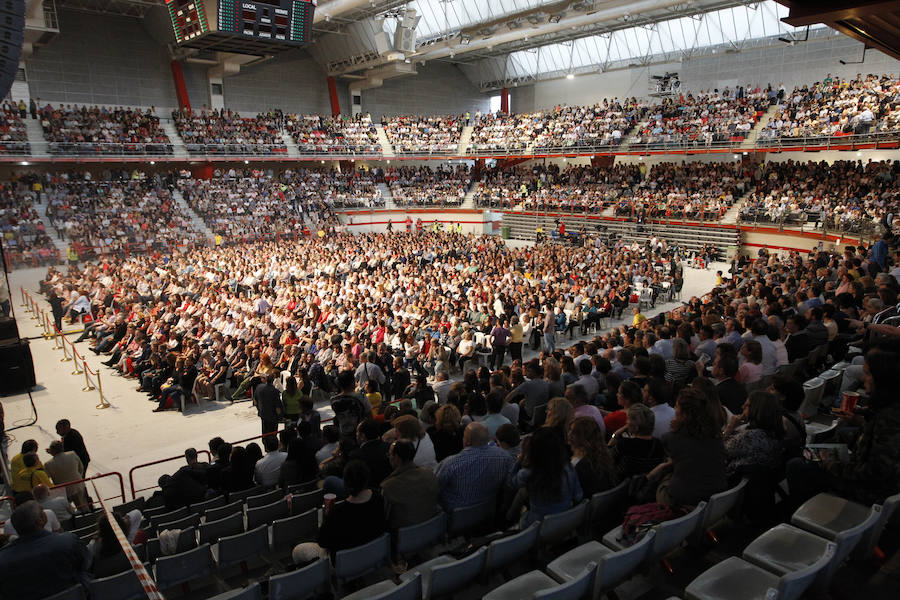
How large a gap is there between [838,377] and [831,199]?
59.9 feet

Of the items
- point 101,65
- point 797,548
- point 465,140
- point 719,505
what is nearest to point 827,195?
point 719,505

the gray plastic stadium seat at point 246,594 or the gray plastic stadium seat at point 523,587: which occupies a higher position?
the gray plastic stadium seat at point 246,594

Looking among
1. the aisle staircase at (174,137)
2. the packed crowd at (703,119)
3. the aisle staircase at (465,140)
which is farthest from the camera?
the aisle staircase at (465,140)

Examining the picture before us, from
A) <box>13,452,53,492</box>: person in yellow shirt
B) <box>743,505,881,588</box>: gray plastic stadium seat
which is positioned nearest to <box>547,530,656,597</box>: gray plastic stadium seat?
<box>743,505,881,588</box>: gray plastic stadium seat

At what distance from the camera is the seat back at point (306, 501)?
4.42 metres

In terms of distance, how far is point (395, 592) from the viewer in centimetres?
281

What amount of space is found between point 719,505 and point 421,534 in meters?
1.87

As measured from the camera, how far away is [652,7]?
2262 centimetres

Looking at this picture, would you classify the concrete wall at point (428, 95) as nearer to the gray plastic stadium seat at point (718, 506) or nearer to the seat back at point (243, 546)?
the seat back at point (243, 546)

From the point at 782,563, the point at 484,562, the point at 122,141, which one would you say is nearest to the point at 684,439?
the point at 782,563

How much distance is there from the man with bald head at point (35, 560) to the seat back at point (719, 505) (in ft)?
12.6

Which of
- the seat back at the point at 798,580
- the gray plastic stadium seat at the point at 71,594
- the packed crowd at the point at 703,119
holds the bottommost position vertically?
the gray plastic stadium seat at the point at 71,594

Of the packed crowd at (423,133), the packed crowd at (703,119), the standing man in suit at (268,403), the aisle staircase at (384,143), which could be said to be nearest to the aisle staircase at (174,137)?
the aisle staircase at (384,143)

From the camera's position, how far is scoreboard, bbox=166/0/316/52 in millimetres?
22703
